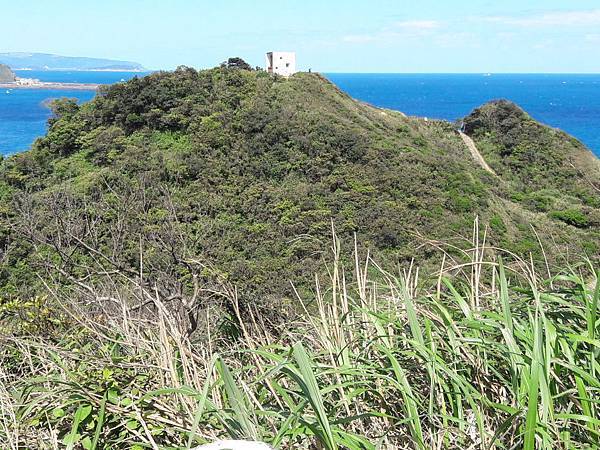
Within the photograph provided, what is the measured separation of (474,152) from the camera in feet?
131

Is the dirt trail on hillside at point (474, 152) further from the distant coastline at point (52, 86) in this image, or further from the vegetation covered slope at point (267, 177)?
the distant coastline at point (52, 86)

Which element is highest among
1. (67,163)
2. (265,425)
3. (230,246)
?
(265,425)

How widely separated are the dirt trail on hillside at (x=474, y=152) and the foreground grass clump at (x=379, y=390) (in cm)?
3540

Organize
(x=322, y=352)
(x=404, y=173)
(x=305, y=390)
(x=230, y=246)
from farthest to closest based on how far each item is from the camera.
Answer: (x=404, y=173) → (x=230, y=246) → (x=322, y=352) → (x=305, y=390)

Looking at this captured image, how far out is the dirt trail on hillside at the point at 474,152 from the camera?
37253mm

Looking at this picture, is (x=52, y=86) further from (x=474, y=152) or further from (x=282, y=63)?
(x=474, y=152)

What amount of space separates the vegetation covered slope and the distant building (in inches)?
121

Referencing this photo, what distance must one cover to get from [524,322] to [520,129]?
4189 centimetres

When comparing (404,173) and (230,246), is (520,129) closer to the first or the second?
(404,173)

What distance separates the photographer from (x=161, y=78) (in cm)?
3036

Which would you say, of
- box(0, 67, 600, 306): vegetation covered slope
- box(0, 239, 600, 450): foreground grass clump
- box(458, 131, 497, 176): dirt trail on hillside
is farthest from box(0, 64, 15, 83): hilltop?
box(0, 239, 600, 450): foreground grass clump

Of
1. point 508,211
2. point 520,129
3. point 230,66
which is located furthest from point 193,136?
point 520,129

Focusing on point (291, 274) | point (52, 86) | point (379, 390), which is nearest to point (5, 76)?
point (52, 86)

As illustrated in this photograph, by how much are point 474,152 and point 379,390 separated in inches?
1579
